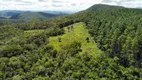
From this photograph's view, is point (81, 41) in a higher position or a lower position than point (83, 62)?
higher

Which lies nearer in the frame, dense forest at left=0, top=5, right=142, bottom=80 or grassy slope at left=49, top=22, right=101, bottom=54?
dense forest at left=0, top=5, right=142, bottom=80

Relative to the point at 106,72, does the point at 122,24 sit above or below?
above

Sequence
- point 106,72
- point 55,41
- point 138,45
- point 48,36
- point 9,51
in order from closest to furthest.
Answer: point 106,72 < point 138,45 < point 9,51 < point 55,41 < point 48,36

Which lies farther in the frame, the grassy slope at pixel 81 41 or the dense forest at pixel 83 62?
the grassy slope at pixel 81 41

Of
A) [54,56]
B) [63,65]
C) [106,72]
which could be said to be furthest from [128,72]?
[54,56]

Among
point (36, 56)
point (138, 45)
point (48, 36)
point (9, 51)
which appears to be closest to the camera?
point (138, 45)

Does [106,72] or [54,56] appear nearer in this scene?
[106,72]

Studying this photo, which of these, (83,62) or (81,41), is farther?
(81,41)

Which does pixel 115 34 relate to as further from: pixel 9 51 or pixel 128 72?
pixel 9 51

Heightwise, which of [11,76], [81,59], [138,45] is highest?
[138,45]
